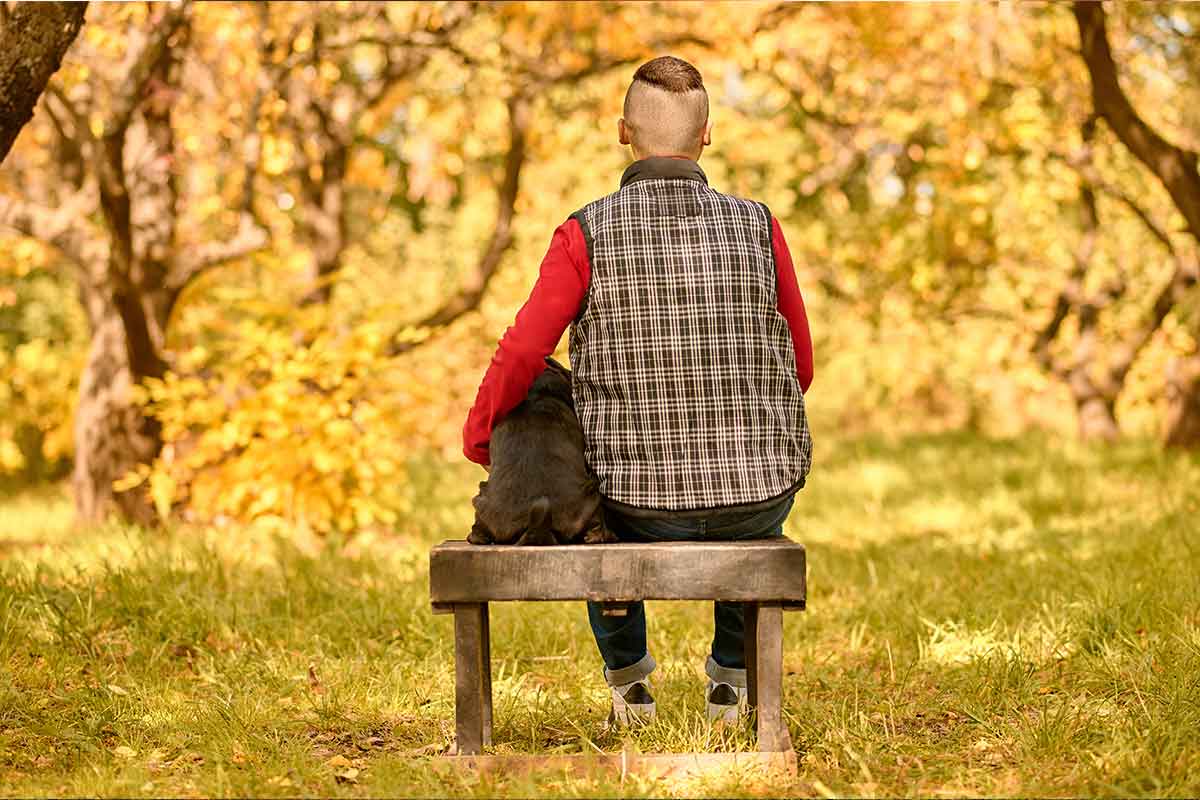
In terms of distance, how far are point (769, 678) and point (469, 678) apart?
762 millimetres

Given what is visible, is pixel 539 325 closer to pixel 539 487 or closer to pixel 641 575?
pixel 539 487

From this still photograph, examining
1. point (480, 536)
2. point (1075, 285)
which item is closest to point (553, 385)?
point (480, 536)

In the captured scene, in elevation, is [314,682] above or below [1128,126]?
below

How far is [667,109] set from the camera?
3.45 m

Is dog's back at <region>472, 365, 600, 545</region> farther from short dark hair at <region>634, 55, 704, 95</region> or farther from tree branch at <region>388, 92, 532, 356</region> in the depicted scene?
tree branch at <region>388, 92, 532, 356</region>

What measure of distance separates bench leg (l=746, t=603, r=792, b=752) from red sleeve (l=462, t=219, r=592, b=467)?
83 centimetres

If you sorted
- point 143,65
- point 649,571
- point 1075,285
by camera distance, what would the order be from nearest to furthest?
point 649,571, point 143,65, point 1075,285

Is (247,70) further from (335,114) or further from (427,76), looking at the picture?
(427,76)

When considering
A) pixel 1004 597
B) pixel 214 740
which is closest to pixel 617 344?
pixel 214 740

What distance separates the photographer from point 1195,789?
10.2 ft

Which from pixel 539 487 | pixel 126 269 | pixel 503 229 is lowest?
pixel 539 487

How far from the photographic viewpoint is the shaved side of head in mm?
3441

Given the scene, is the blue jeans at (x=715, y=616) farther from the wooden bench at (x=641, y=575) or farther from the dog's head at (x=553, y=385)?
the dog's head at (x=553, y=385)

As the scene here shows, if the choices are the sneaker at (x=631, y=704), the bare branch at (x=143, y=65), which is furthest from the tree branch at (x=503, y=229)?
the sneaker at (x=631, y=704)
